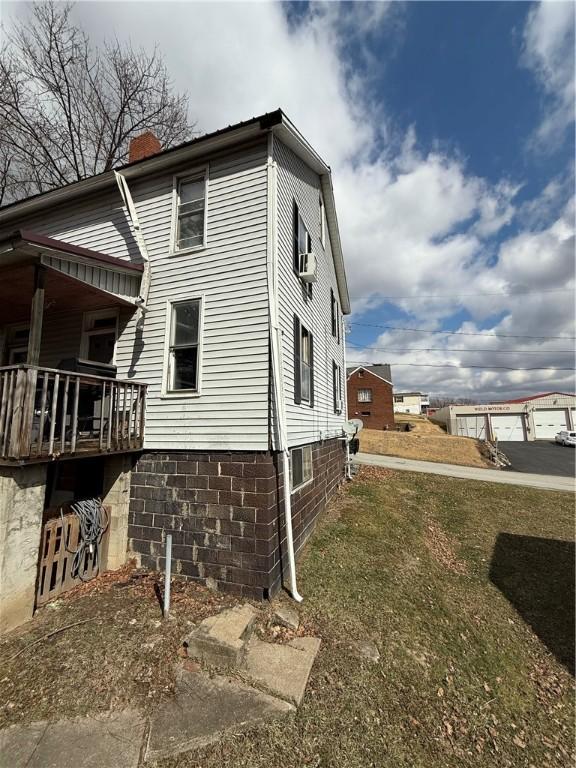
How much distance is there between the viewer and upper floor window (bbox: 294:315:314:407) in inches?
279

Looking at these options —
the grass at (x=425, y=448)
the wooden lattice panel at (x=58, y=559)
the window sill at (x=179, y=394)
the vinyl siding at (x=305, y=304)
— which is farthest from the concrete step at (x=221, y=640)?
the grass at (x=425, y=448)

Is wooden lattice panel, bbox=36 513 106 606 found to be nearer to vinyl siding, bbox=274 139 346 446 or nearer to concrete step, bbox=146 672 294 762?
concrete step, bbox=146 672 294 762

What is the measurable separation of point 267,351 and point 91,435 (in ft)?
10.7

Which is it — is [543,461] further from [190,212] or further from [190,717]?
[190,717]

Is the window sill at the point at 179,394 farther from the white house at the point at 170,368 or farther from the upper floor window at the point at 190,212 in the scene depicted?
the upper floor window at the point at 190,212

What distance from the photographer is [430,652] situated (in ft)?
14.7

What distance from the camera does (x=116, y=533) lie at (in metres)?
5.99

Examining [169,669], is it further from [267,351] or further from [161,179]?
[161,179]

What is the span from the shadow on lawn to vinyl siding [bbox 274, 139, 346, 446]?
472 centimetres

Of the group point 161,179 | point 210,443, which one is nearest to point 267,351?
point 210,443

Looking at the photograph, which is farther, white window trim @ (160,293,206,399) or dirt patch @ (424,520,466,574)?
dirt patch @ (424,520,466,574)

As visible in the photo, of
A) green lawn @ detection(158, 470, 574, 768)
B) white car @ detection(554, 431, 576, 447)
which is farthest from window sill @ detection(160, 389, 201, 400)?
white car @ detection(554, 431, 576, 447)

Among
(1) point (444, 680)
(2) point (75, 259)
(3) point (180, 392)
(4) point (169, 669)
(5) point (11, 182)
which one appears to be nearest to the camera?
(4) point (169, 669)

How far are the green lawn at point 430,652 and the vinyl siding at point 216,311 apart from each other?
2899 millimetres
